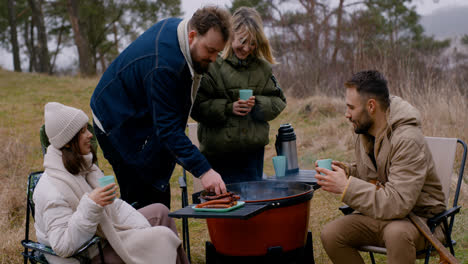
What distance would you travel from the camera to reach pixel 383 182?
248 cm

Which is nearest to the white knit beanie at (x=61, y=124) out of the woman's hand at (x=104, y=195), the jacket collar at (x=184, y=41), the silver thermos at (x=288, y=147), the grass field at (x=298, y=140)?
the woman's hand at (x=104, y=195)

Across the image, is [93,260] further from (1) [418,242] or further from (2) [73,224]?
(1) [418,242]

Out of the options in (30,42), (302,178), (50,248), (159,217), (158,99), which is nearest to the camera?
(50,248)

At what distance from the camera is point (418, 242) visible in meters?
2.27

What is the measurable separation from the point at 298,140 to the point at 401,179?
560cm

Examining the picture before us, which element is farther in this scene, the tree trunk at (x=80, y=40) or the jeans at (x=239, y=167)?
the tree trunk at (x=80, y=40)

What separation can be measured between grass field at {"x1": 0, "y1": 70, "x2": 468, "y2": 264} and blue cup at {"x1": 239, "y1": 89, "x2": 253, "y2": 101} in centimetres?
143

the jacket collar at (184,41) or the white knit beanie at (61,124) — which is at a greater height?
the jacket collar at (184,41)

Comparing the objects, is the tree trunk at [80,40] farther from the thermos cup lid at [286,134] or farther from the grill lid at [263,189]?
the grill lid at [263,189]

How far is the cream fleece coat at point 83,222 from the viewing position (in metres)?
2.07

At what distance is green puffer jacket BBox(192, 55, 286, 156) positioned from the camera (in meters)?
3.07

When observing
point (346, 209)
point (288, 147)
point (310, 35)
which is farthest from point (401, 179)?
point (310, 35)

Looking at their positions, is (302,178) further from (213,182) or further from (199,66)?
(199,66)

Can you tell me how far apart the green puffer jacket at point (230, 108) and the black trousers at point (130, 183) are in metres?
0.51
